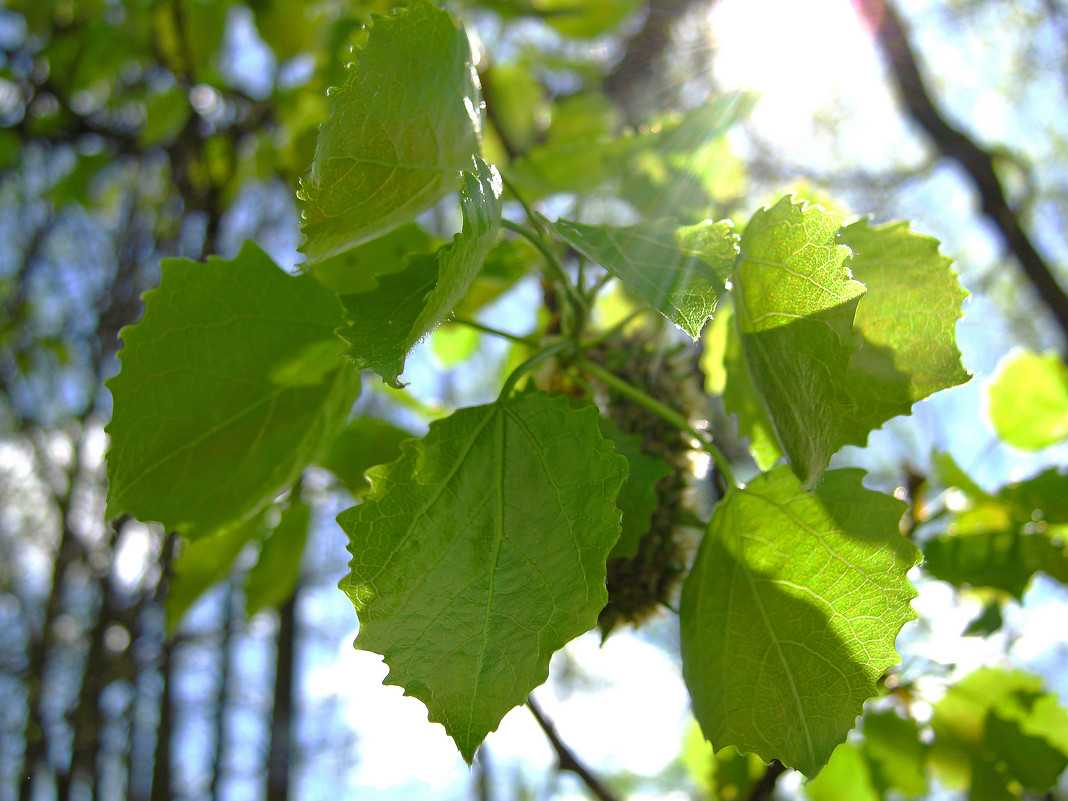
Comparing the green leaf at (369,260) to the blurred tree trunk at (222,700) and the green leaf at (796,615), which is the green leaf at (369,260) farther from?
the blurred tree trunk at (222,700)

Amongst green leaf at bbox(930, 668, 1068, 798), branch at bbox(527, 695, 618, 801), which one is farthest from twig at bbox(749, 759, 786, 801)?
green leaf at bbox(930, 668, 1068, 798)

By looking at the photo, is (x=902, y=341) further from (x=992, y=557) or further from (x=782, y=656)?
(x=992, y=557)

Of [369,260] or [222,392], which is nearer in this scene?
[222,392]

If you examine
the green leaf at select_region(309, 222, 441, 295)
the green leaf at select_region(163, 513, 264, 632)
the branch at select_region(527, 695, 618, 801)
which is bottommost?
the branch at select_region(527, 695, 618, 801)

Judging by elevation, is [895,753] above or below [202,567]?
below

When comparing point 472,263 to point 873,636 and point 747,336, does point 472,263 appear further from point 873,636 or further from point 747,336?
point 873,636

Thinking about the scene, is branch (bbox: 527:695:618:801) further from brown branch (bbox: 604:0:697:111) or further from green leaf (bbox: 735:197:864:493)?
brown branch (bbox: 604:0:697:111)

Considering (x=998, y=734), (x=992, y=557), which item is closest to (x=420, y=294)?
(x=992, y=557)
